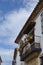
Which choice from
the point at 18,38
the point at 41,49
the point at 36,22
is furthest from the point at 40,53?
the point at 18,38

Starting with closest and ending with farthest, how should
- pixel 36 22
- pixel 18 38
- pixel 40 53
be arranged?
pixel 40 53
pixel 36 22
pixel 18 38

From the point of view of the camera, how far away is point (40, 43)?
19406mm

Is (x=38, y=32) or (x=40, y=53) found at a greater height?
(x=38, y=32)

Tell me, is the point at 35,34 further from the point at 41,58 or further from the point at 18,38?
the point at 18,38

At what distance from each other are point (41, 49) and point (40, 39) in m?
1.02

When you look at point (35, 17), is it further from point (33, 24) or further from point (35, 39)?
point (35, 39)

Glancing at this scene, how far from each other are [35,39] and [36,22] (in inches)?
73.6

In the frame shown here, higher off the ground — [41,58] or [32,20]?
[32,20]

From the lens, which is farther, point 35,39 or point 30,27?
point 30,27

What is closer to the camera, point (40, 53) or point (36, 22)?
point (40, 53)

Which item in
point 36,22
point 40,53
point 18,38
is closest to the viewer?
point 40,53

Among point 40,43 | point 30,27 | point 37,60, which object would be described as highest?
point 30,27

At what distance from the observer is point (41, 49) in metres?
19.1

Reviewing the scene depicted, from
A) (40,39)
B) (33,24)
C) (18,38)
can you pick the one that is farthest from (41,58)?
(18,38)
